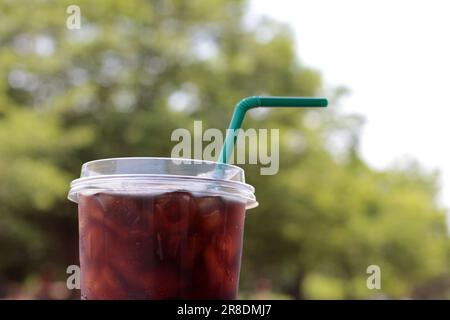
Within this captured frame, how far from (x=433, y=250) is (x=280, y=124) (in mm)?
4823

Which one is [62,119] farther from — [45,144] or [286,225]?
[286,225]

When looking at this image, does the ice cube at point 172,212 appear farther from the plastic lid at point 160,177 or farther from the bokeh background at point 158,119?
the bokeh background at point 158,119

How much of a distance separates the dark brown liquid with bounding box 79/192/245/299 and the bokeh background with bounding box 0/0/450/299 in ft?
23.8

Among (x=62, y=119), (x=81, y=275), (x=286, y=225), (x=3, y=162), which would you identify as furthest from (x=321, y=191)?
(x=81, y=275)

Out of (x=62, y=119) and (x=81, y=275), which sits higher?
Result: (x=62, y=119)

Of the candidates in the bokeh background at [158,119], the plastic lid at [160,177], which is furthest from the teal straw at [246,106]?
the bokeh background at [158,119]

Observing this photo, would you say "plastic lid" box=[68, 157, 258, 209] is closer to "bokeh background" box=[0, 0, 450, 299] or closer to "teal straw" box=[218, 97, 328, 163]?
"teal straw" box=[218, 97, 328, 163]

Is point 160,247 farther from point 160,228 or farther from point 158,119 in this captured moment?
point 158,119

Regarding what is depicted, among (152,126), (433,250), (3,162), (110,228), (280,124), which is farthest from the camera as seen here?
(433,250)

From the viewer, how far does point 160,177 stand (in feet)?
2.78

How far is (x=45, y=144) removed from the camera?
8398mm

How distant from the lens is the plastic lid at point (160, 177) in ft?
2.78

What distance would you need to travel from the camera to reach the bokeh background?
879cm

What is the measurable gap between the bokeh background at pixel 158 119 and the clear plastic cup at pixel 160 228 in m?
7.26
